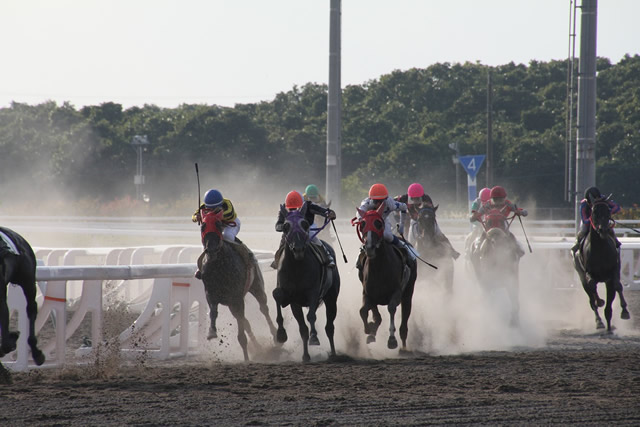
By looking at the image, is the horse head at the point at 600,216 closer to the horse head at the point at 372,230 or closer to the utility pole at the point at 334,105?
the horse head at the point at 372,230

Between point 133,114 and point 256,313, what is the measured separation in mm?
54210

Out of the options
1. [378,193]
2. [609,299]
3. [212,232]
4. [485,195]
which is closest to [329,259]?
[378,193]

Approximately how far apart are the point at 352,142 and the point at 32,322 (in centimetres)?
4844

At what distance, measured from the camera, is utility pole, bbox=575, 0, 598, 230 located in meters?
16.2

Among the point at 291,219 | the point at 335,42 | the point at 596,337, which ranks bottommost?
the point at 596,337

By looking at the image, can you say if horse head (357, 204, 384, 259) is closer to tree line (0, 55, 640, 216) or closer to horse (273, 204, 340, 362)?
horse (273, 204, 340, 362)

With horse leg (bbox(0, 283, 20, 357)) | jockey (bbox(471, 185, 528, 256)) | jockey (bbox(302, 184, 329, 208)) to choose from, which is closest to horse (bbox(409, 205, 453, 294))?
jockey (bbox(471, 185, 528, 256))

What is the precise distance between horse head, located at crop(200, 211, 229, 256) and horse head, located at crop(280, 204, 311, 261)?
0.84 metres

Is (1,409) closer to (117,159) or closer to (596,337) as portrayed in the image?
(596,337)

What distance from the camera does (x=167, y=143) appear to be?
5691 centimetres

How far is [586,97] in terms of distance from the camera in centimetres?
1645

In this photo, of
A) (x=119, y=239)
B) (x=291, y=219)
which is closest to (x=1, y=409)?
(x=291, y=219)

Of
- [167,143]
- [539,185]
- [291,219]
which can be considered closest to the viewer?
[291,219]

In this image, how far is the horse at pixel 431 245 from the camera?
540 inches
